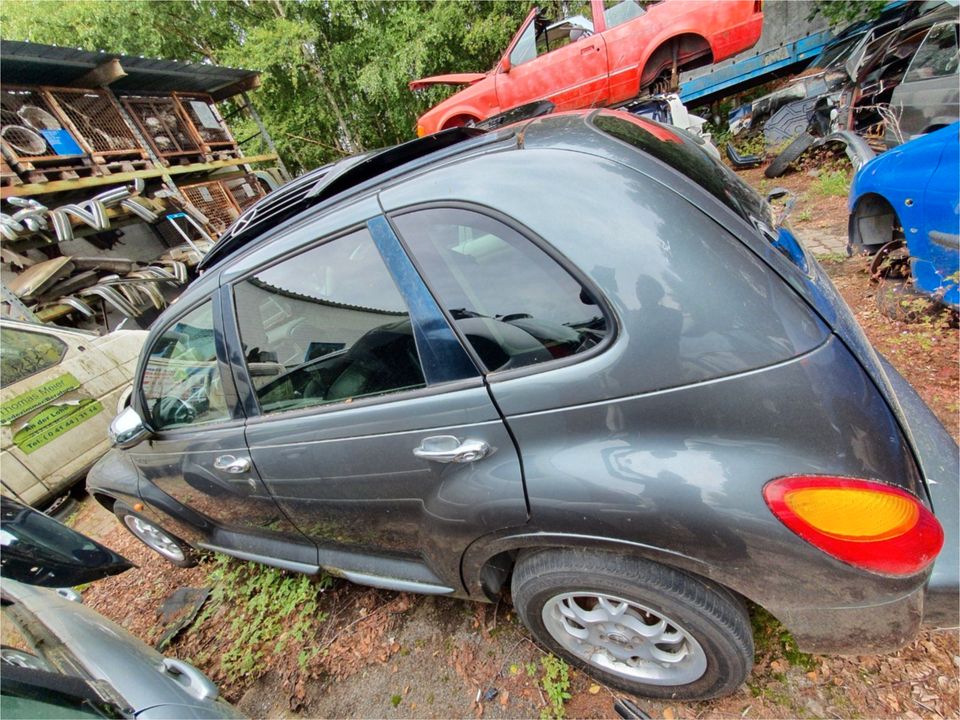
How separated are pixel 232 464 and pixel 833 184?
6649 mm

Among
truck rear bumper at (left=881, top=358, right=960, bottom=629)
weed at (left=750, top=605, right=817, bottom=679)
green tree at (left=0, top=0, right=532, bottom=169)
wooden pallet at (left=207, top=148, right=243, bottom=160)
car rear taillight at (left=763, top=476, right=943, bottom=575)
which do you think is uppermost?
green tree at (left=0, top=0, right=532, bottom=169)

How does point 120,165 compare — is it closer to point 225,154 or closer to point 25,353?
point 225,154

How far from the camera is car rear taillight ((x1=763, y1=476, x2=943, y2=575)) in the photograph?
102 cm

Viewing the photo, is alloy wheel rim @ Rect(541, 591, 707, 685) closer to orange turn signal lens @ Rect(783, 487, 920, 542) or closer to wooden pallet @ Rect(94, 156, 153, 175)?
orange turn signal lens @ Rect(783, 487, 920, 542)

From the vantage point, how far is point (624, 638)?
4.81 ft

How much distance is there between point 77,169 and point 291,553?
9346 mm

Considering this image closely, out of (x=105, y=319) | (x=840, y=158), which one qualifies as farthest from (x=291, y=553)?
(x=105, y=319)

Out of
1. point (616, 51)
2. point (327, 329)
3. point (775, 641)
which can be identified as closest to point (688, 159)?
point (327, 329)

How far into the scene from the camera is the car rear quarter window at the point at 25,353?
148 inches

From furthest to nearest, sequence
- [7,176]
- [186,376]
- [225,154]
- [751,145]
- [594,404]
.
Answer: [225,154], [751,145], [7,176], [186,376], [594,404]

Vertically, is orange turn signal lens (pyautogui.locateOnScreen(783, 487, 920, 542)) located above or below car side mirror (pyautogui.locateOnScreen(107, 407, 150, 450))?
below

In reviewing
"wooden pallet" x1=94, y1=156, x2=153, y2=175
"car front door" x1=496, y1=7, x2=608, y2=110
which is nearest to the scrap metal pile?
"car front door" x1=496, y1=7, x2=608, y2=110

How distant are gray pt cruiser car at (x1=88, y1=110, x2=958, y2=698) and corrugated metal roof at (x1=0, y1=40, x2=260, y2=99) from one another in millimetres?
8753

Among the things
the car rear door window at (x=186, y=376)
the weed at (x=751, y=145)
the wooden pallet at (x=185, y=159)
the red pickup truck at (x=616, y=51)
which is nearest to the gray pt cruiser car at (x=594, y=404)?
the car rear door window at (x=186, y=376)
